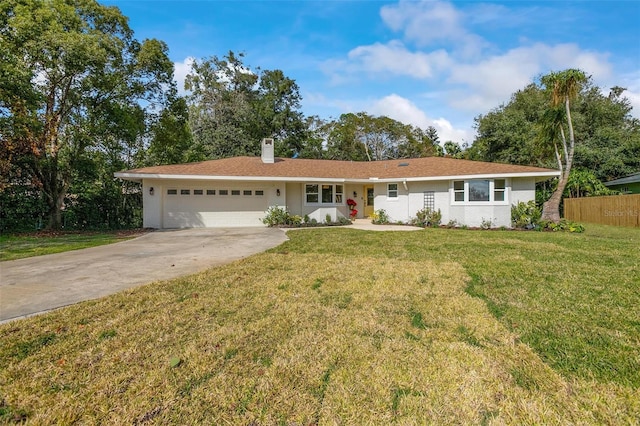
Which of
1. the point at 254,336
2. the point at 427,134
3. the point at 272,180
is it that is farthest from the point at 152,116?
the point at 427,134

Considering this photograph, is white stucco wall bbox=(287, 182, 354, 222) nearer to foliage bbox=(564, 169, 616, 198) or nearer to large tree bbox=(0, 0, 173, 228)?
large tree bbox=(0, 0, 173, 228)

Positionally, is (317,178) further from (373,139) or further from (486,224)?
(373,139)

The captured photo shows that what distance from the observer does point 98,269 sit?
19.2 ft

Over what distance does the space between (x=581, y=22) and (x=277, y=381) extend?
1559 cm

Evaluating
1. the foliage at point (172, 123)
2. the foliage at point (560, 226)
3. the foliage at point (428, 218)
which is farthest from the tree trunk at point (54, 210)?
the foliage at point (560, 226)

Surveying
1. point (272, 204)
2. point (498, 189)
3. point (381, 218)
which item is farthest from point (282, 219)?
point (498, 189)

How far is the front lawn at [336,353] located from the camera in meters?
2.02

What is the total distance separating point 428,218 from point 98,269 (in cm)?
1325

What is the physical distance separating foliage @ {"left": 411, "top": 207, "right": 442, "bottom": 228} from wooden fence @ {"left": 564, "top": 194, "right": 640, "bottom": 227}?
8434mm

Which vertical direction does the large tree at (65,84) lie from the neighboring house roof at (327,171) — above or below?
above

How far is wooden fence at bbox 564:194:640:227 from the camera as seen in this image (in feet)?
44.6

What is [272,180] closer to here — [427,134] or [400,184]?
[400,184]

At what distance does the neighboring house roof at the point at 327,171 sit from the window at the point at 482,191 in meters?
0.46

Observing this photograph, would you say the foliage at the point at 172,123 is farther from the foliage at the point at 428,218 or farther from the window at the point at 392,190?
the foliage at the point at 428,218
